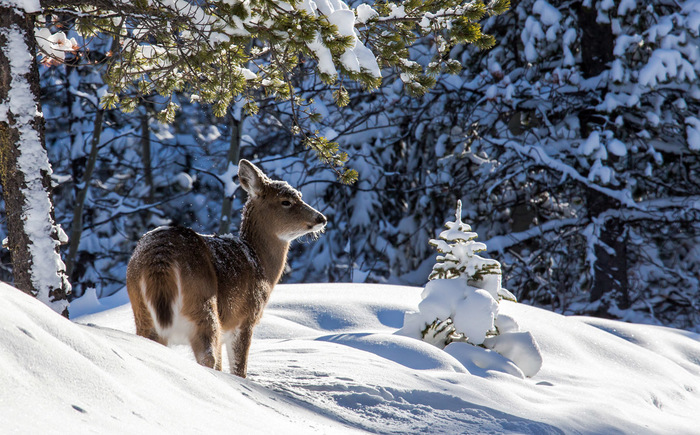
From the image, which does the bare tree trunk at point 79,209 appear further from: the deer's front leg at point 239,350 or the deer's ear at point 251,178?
the deer's front leg at point 239,350

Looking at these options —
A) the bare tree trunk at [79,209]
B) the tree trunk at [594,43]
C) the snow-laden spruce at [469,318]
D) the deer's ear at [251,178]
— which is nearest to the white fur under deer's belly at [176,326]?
the deer's ear at [251,178]

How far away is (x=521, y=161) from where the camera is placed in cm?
1173

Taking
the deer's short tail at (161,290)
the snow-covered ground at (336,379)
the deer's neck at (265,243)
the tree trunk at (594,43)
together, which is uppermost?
the tree trunk at (594,43)

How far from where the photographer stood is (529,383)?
5.81 metres

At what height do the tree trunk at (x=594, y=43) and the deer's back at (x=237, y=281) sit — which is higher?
the tree trunk at (x=594, y=43)

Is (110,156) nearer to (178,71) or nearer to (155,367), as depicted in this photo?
(178,71)

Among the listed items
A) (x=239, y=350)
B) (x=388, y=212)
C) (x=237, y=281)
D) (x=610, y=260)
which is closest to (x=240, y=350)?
(x=239, y=350)

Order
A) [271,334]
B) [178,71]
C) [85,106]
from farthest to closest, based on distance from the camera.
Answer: [85,106]
[271,334]
[178,71]

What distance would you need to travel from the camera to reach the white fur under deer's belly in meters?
4.11

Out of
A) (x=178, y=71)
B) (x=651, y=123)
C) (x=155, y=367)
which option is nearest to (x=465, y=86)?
(x=651, y=123)

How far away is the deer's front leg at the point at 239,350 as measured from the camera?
457cm

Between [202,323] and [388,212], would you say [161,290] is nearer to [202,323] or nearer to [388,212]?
[202,323]

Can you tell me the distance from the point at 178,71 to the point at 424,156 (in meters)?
8.22

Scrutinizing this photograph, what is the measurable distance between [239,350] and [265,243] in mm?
1020
